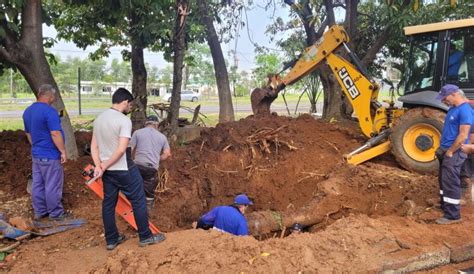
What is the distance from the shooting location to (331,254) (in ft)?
14.1

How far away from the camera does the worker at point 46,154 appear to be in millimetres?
5387

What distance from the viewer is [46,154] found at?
5.45 meters

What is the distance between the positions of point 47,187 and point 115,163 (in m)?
1.83

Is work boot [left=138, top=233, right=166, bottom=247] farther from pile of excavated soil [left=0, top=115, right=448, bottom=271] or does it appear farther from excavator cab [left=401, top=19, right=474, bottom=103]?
excavator cab [left=401, top=19, right=474, bottom=103]

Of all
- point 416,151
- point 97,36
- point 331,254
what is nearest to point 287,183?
point 416,151

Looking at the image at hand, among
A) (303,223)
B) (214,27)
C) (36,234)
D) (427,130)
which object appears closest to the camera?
(36,234)

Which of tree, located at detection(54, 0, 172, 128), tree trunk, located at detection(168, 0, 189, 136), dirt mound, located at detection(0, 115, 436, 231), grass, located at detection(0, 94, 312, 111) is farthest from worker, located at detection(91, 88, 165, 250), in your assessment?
grass, located at detection(0, 94, 312, 111)

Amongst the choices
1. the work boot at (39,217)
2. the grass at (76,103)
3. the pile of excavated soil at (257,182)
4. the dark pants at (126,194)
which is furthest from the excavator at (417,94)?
the grass at (76,103)

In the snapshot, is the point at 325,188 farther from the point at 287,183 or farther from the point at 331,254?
the point at 331,254

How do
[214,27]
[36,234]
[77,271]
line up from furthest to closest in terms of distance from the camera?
[214,27] → [36,234] → [77,271]

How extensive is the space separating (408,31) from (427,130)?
1811mm

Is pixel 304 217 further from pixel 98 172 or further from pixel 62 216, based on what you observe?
pixel 98 172

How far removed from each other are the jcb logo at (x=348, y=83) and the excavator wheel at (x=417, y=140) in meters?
→ 1.20

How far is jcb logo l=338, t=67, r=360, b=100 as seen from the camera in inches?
328
